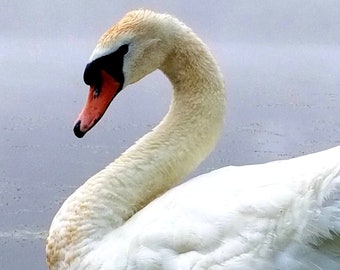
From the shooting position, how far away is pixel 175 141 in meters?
3.17

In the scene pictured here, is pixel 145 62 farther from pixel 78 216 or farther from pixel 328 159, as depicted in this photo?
pixel 328 159

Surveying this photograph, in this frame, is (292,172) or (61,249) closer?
(292,172)

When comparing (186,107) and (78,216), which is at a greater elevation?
(186,107)

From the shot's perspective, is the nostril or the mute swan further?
the nostril

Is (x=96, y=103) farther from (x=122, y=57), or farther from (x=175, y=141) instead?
(x=175, y=141)

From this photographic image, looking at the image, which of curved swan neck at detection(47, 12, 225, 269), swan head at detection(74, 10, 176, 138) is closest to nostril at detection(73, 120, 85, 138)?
swan head at detection(74, 10, 176, 138)

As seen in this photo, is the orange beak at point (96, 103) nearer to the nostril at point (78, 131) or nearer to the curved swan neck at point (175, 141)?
the nostril at point (78, 131)

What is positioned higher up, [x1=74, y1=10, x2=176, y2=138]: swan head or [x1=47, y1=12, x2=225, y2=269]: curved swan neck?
[x1=74, y1=10, x2=176, y2=138]: swan head

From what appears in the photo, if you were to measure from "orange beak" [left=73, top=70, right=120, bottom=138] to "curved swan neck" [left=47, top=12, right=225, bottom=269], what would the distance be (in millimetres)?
168

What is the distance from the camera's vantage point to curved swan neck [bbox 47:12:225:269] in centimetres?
311

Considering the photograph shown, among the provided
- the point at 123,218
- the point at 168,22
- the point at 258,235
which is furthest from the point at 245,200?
the point at 168,22

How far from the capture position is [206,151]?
320 cm

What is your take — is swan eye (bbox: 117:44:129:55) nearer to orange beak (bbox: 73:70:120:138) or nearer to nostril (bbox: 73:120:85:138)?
orange beak (bbox: 73:70:120:138)

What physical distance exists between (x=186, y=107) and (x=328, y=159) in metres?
0.66
